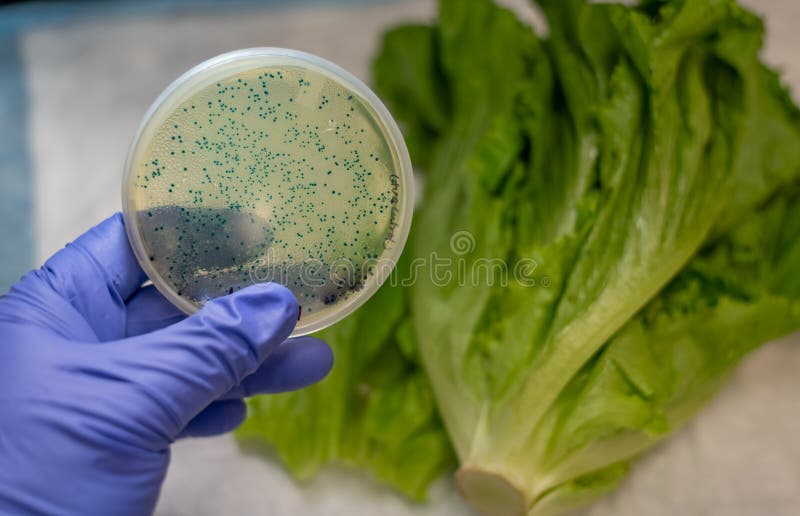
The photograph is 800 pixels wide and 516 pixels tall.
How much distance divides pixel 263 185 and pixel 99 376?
1.13 ft

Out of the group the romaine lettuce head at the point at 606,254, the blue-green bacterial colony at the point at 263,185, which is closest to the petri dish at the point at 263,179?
the blue-green bacterial colony at the point at 263,185

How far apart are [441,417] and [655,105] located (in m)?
0.66

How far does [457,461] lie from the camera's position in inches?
54.0

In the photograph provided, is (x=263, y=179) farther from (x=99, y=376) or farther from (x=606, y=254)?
(x=606, y=254)

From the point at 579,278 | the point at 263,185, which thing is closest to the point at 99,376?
the point at 263,185

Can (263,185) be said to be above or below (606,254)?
above

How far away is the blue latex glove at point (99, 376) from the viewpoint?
94 cm

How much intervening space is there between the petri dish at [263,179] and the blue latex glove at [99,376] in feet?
0.24

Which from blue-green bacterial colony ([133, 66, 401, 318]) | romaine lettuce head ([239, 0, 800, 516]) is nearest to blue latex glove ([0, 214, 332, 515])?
blue-green bacterial colony ([133, 66, 401, 318])

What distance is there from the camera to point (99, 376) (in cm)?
99

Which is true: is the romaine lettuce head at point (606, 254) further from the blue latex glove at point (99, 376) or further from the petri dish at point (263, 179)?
the blue latex glove at point (99, 376)

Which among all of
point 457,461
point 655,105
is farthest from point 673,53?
point 457,461

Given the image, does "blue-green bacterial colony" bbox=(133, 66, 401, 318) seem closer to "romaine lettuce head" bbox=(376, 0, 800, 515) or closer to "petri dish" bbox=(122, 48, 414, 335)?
"petri dish" bbox=(122, 48, 414, 335)

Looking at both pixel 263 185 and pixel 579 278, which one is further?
pixel 579 278
